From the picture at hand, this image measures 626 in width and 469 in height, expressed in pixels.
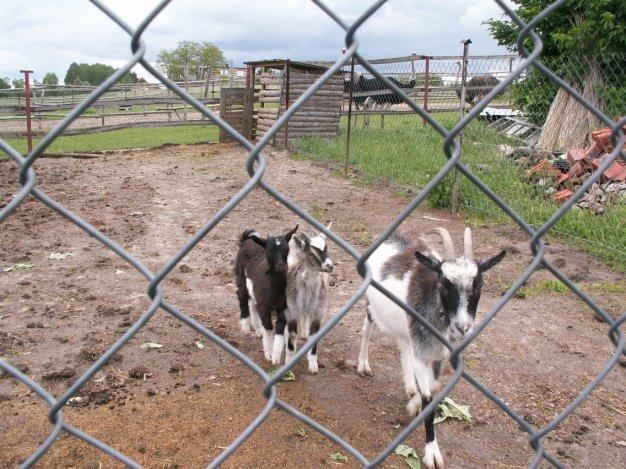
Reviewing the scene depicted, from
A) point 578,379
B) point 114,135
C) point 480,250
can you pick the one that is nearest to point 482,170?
point 480,250

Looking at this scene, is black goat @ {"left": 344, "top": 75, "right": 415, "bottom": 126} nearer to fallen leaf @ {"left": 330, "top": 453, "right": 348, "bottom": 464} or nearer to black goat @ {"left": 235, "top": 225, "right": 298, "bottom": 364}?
black goat @ {"left": 235, "top": 225, "right": 298, "bottom": 364}

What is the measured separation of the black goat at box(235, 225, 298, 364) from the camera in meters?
4.05

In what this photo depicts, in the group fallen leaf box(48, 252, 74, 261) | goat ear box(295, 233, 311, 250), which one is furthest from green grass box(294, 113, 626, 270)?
fallen leaf box(48, 252, 74, 261)

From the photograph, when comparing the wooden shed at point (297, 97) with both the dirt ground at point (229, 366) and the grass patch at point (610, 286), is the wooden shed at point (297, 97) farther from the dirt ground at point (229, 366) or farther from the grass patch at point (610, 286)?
the grass patch at point (610, 286)

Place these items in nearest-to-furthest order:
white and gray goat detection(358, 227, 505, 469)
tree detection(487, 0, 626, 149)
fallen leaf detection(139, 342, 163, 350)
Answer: white and gray goat detection(358, 227, 505, 469), fallen leaf detection(139, 342, 163, 350), tree detection(487, 0, 626, 149)

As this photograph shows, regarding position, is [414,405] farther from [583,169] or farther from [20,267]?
[583,169]

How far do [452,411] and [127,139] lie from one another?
1655cm

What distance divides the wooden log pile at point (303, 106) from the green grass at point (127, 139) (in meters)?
2.94

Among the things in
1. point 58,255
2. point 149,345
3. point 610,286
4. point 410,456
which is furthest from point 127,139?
point 410,456

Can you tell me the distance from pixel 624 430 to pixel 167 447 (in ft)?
8.97

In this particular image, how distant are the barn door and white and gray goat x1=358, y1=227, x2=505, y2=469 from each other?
12187 millimetres

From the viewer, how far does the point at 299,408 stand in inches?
143

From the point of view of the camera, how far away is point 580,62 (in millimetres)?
8844

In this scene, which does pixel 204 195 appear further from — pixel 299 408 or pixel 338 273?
pixel 299 408
